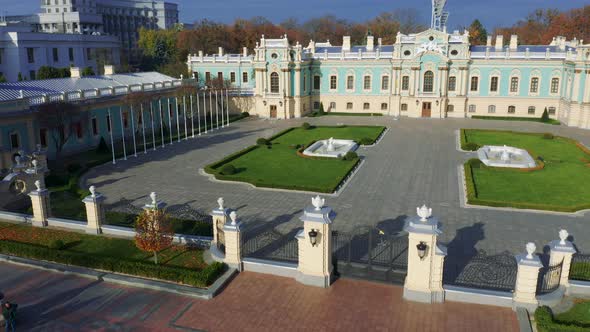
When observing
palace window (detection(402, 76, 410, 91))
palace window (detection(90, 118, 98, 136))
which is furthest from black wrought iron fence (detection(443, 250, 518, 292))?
palace window (detection(402, 76, 410, 91))

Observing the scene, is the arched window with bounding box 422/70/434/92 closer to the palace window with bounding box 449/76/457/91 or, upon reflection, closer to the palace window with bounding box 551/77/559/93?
the palace window with bounding box 449/76/457/91

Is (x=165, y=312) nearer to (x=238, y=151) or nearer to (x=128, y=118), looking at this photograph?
(x=238, y=151)

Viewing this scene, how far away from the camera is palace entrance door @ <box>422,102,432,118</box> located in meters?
50.1

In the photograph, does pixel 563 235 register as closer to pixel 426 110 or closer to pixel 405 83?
pixel 426 110

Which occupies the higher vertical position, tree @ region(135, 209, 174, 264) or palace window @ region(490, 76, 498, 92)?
palace window @ region(490, 76, 498, 92)

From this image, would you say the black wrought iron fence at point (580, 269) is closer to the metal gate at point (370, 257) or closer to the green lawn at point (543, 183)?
the metal gate at point (370, 257)

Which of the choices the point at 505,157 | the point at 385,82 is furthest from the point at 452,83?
the point at 505,157

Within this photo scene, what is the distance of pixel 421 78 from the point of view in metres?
49.7

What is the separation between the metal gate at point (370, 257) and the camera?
45.9ft

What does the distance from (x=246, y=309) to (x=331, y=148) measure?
71.2ft

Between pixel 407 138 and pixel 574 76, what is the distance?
17.7m

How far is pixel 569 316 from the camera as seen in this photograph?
12125 mm

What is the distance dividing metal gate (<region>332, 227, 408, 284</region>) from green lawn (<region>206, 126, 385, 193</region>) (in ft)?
22.1

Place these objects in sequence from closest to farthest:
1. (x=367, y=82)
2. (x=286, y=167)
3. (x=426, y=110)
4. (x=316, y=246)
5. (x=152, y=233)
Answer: (x=316, y=246), (x=152, y=233), (x=286, y=167), (x=426, y=110), (x=367, y=82)
